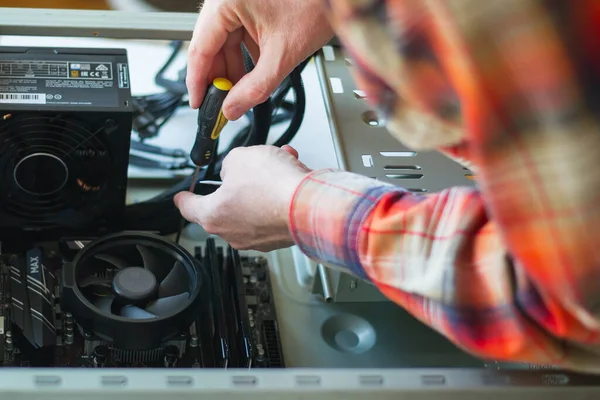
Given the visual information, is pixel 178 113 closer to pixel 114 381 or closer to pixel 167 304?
pixel 167 304

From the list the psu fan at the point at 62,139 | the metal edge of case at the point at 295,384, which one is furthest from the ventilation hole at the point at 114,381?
the psu fan at the point at 62,139

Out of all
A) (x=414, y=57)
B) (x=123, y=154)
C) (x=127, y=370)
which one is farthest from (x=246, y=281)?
(x=414, y=57)

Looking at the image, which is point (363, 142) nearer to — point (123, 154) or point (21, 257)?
point (123, 154)

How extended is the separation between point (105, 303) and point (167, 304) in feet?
0.25

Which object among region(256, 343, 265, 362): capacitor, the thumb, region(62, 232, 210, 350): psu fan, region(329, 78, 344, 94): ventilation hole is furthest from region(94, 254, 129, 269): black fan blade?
region(329, 78, 344, 94): ventilation hole

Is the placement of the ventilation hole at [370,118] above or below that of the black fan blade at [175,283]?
above

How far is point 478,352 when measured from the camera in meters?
0.65

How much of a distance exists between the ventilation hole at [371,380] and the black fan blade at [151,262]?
1.20 feet

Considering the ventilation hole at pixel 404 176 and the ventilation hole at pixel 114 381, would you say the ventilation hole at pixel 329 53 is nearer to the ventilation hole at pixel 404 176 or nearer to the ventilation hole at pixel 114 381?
the ventilation hole at pixel 404 176

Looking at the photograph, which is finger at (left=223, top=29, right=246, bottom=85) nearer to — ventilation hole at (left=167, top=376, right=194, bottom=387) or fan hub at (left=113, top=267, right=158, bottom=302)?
fan hub at (left=113, top=267, right=158, bottom=302)

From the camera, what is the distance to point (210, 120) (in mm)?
979

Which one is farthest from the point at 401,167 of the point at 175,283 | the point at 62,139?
the point at 62,139

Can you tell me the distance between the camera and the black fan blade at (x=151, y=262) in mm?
990

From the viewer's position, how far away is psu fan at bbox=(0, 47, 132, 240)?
3.16 feet
